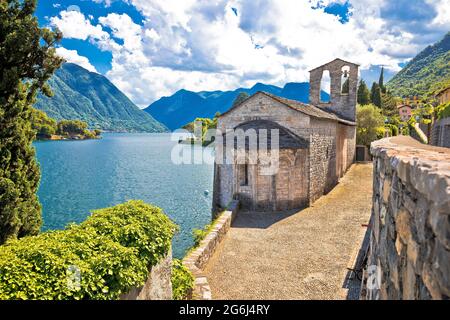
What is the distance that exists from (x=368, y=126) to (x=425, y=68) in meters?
117

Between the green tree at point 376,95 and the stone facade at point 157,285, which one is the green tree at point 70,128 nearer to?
the green tree at point 376,95

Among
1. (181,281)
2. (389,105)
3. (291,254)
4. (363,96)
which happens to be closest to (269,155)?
(291,254)

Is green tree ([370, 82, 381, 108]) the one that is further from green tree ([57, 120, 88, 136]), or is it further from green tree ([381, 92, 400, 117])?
green tree ([57, 120, 88, 136])

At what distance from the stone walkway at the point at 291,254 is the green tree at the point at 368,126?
19797 mm

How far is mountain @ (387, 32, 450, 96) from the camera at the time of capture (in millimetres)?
110938

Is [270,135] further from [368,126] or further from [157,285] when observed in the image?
[368,126]

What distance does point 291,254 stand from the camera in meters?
10.3

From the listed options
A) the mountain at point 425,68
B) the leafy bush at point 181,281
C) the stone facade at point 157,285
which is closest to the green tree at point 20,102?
the leafy bush at point 181,281

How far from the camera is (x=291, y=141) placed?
1538cm

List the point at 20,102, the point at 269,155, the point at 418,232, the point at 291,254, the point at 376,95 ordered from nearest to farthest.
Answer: the point at 418,232 < the point at 20,102 < the point at 291,254 < the point at 269,155 < the point at 376,95

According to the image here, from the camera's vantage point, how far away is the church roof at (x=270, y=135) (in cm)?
1506
